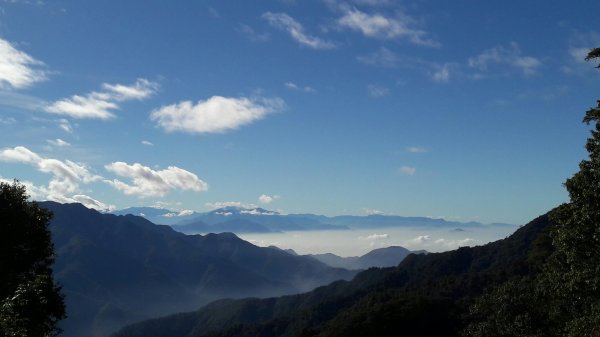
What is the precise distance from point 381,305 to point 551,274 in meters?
159

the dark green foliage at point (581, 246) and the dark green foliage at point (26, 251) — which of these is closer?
the dark green foliage at point (581, 246)

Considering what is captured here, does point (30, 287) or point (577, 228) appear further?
point (577, 228)

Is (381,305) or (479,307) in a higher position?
(479,307)

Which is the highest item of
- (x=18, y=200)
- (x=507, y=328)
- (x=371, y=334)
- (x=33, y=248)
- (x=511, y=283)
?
(x=18, y=200)

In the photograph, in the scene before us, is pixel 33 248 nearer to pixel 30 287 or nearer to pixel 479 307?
pixel 30 287

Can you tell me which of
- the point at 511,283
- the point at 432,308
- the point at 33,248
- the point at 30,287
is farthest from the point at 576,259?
the point at 432,308

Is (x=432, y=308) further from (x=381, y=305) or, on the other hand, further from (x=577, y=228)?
(x=577, y=228)

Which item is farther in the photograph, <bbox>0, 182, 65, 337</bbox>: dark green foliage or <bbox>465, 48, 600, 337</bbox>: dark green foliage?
<bbox>0, 182, 65, 337</bbox>: dark green foliage

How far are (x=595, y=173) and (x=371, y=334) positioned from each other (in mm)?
137415

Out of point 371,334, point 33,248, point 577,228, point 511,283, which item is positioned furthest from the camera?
point 371,334

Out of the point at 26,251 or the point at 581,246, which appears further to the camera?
the point at 26,251

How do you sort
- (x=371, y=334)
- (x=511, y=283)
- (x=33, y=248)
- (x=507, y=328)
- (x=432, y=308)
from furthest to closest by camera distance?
1. (x=432, y=308)
2. (x=371, y=334)
3. (x=511, y=283)
4. (x=507, y=328)
5. (x=33, y=248)

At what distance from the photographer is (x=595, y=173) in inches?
1308

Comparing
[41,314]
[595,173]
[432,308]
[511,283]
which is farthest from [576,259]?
[432,308]
